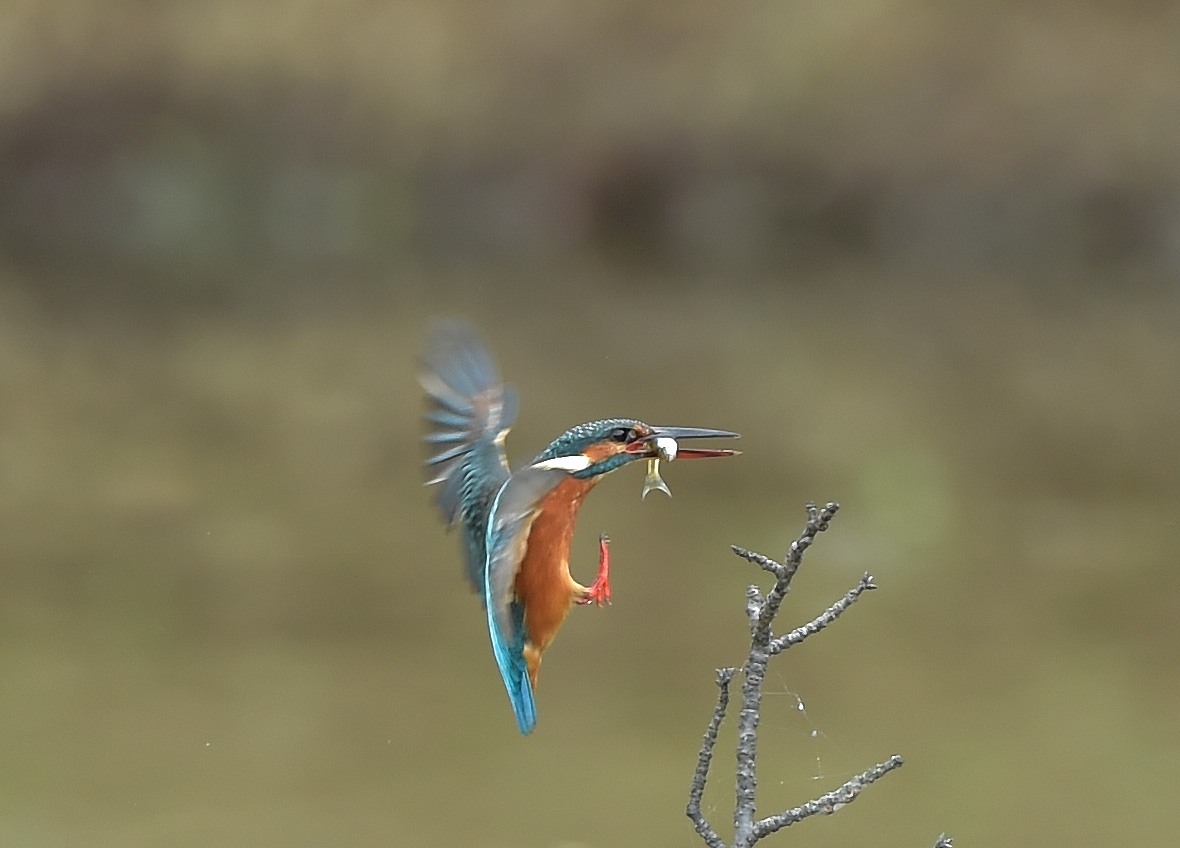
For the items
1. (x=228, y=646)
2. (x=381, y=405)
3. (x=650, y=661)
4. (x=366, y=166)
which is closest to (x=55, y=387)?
(x=381, y=405)

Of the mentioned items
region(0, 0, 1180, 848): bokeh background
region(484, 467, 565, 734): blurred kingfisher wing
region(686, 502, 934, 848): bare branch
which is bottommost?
region(686, 502, 934, 848): bare branch

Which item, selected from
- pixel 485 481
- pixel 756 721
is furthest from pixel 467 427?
pixel 756 721

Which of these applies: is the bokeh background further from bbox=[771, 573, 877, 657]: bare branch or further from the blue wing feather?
bbox=[771, 573, 877, 657]: bare branch

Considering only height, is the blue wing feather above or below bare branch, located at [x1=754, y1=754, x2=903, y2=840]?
above

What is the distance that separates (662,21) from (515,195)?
64.3 inches

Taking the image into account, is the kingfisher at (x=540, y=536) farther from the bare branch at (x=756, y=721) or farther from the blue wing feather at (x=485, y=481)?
the bare branch at (x=756, y=721)

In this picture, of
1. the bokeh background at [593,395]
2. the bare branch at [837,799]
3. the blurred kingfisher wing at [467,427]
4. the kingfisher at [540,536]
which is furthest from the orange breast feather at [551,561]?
the bokeh background at [593,395]

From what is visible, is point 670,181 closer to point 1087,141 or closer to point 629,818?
point 1087,141

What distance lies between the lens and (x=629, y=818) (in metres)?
2.96

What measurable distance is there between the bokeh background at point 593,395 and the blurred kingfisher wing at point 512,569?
649 mm

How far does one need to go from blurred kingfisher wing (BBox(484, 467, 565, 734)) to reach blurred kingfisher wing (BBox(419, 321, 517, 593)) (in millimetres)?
119

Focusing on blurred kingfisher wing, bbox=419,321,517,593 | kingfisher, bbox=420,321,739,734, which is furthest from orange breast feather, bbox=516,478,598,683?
blurred kingfisher wing, bbox=419,321,517,593

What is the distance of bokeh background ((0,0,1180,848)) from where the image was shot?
323cm

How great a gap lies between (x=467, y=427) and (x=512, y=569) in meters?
0.30
